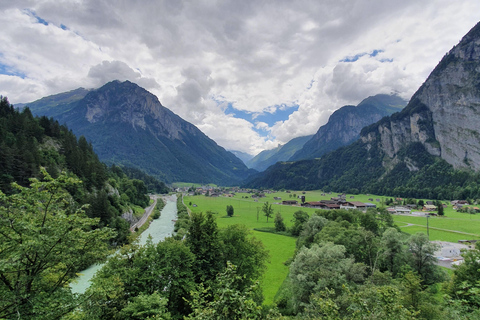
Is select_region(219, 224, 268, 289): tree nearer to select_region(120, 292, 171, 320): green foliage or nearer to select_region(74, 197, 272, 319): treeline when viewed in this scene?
select_region(74, 197, 272, 319): treeline

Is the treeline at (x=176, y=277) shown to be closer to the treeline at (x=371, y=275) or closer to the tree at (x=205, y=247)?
the tree at (x=205, y=247)

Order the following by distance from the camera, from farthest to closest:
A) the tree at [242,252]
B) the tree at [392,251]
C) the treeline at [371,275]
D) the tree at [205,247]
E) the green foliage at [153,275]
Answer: the tree at [392,251] < the tree at [242,252] < the tree at [205,247] < the treeline at [371,275] < the green foliage at [153,275]

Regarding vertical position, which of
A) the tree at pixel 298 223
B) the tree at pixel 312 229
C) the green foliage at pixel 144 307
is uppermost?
the green foliage at pixel 144 307

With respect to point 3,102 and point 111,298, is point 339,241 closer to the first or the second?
→ point 111,298

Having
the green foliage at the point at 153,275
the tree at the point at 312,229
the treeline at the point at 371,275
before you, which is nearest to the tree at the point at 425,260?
the treeline at the point at 371,275

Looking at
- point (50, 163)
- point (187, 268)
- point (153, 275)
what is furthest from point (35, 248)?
point (50, 163)

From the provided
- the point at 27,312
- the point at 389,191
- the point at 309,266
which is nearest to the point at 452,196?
the point at 389,191

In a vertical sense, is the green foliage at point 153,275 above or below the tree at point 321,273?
above
